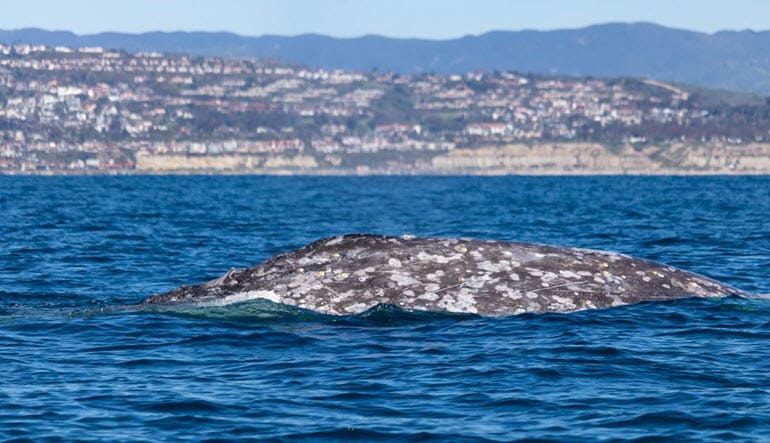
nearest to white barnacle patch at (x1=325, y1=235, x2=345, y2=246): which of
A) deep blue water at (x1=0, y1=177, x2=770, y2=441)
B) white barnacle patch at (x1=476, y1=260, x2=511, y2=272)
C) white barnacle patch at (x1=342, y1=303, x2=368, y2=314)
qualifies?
white barnacle patch at (x1=342, y1=303, x2=368, y2=314)

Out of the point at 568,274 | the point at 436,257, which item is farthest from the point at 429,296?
the point at 568,274

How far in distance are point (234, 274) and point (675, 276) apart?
6645mm

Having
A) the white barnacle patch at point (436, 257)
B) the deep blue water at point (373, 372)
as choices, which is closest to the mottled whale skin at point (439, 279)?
the white barnacle patch at point (436, 257)

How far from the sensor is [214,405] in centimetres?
1466

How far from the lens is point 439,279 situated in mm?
19625

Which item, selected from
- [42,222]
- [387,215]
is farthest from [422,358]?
[387,215]

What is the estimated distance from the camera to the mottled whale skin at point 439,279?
63.6 ft

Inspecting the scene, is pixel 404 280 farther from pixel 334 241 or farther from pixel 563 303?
pixel 563 303

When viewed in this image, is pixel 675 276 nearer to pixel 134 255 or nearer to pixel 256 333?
pixel 256 333

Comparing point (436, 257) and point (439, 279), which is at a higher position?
point (436, 257)

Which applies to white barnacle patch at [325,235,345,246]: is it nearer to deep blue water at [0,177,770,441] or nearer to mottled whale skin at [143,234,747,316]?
mottled whale skin at [143,234,747,316]

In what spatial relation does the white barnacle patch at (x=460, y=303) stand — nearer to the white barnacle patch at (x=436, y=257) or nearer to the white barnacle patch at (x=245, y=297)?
the white barnacle patch at (x=436, y=257)

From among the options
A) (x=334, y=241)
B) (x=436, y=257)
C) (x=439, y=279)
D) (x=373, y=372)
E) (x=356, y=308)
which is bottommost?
(x=373, y=372)

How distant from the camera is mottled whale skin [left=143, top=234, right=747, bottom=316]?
1938 centimetres
